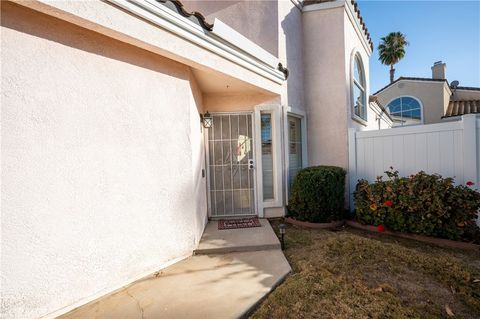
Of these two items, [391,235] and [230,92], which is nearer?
[391,235]

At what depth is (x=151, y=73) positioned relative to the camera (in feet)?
11.0

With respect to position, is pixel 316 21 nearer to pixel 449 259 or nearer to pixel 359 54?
pixel 359 54

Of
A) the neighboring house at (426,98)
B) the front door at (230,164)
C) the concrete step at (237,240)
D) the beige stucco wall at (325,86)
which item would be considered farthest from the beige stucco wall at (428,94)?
the concrete step at (237,240)

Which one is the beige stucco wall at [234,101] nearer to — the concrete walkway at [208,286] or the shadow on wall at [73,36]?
the shadow on wall at [73,36]

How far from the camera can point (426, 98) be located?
17016 mm

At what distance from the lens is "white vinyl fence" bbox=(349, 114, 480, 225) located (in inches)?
169

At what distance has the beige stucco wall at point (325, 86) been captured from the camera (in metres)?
6.30

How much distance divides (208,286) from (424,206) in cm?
447

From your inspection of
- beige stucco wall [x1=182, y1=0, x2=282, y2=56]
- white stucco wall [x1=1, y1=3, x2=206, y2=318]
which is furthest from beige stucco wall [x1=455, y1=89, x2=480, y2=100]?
white stucco wall [x1=1, y1=3, x2=206, y2=318]

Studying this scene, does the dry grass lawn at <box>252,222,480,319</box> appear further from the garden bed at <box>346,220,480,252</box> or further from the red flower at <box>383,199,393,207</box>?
the red flower at <box>383,199,393,207</box>

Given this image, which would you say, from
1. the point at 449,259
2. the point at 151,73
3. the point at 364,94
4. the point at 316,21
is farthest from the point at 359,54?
the point at 151,73

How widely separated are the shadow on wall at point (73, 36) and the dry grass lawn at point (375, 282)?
12.6ft

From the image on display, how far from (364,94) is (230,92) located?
6.36m

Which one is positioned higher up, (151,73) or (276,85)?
(276,85)
